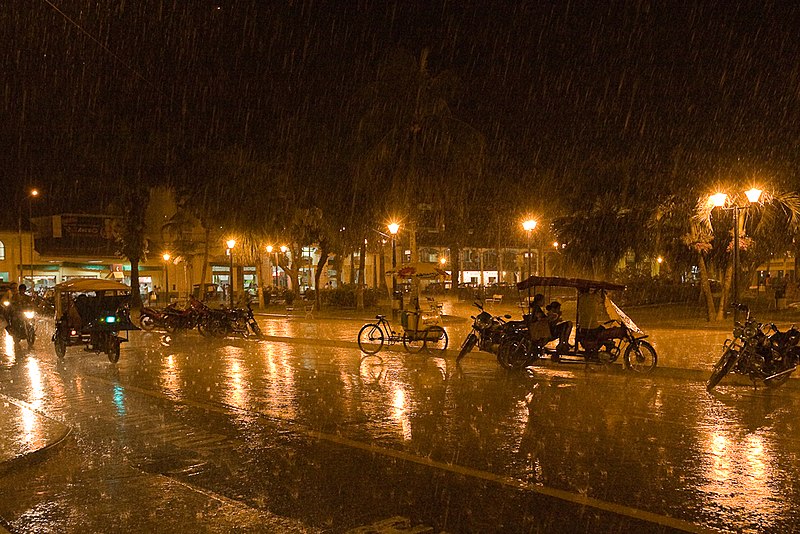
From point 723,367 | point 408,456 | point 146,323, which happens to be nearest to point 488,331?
point 723,367

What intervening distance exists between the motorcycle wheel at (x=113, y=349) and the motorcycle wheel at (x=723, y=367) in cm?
1232

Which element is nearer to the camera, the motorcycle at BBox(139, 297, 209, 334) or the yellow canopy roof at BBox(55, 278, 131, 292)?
the yellow canopy roof at BBox(55, 278, 131, 292)

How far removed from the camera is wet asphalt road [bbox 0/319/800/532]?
18.6ft

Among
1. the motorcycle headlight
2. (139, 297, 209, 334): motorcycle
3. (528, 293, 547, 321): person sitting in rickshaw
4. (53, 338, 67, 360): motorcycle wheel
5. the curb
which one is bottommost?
the curb

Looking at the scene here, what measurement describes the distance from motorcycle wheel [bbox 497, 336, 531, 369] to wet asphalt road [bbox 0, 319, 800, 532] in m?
0.48

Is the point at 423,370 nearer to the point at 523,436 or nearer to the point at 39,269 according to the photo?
the point at 523,436

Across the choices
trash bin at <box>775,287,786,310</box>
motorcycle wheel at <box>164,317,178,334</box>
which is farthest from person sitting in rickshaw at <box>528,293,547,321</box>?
trash bin at <box>775,287,786,310</box>

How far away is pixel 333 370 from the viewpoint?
14633 millimetres

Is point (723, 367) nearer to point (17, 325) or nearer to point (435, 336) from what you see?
point (435, 336)

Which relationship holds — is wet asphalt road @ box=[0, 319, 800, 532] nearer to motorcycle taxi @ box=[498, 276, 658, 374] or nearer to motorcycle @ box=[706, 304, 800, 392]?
motorcycle @ box=[706, 304, 800, 392]

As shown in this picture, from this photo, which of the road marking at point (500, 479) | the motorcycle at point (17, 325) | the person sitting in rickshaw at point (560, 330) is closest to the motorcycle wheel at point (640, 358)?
the person sitting in rickshaw at point (560, 330)

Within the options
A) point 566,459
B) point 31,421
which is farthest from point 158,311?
point 566,459

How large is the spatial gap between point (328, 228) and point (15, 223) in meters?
30.4

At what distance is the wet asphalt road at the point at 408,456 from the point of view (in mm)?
5656
